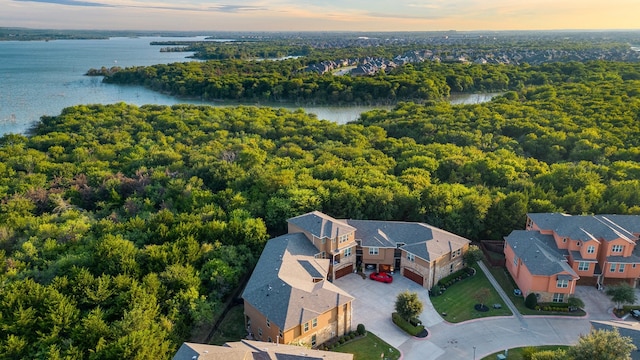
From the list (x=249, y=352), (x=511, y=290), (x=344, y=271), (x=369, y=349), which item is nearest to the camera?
(x=249, y=352)

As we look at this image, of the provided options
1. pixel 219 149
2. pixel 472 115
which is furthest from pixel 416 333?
pixel 472 115

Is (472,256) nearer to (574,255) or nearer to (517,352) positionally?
(574,255)

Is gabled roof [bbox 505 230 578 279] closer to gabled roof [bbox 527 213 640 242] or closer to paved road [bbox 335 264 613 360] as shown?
gabled roof [bbox 527 213 640 242]

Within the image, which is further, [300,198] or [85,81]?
A: [85,81]

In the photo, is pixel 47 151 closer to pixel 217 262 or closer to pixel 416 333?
pixel 217 262

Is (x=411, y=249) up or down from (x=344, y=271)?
up

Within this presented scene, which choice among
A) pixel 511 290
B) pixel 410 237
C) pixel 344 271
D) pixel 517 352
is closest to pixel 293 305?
pixel 344 271
